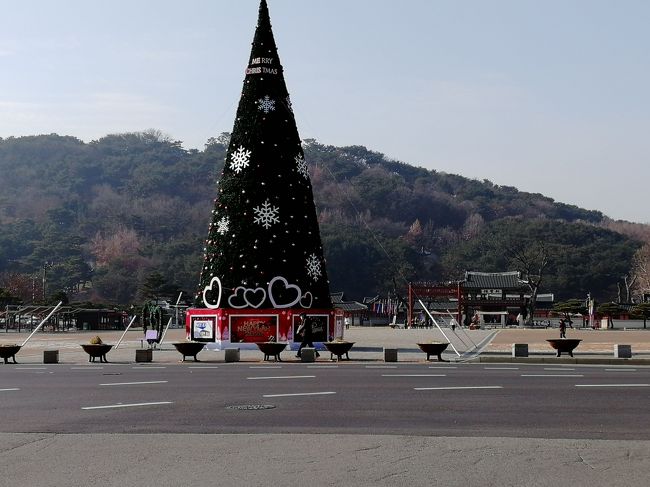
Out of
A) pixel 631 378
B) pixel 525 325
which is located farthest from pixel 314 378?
pixel 525 325

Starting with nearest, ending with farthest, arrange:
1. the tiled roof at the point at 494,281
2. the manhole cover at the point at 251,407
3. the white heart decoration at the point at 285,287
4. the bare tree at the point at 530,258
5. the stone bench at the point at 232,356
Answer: the manhole cover at the point at 251,407 → the stone bench at the point at 232,356 → the white heart decoration at the point at 285,287 → the tiled roof at the point at 494,281 → the bare tree at the point at 530,258

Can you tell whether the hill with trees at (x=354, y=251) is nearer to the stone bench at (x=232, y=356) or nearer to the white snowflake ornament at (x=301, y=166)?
the white snowflake ornament at (x=301, y=166)

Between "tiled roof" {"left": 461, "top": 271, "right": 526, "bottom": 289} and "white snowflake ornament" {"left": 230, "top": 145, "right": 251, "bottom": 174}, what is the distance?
2270 inches

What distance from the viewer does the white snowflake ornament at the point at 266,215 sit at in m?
30.7

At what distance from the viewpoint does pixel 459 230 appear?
567 feet

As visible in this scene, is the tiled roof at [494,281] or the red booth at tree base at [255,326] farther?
the tiled roof at [494,281]

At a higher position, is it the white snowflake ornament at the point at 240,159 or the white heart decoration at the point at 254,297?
the white snowflake ornament at the point at 240,159

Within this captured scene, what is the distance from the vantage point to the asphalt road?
11.9 meters

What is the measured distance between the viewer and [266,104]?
104ft

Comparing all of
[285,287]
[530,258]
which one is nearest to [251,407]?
[285,287]

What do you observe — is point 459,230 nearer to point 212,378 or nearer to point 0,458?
point 212,378

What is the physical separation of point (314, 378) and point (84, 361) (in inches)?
441

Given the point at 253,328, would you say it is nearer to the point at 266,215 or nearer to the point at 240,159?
the point at 266,215

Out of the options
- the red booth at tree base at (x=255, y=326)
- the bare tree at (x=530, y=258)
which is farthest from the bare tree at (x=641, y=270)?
the red booth at tree base at (x=255, y=326)
